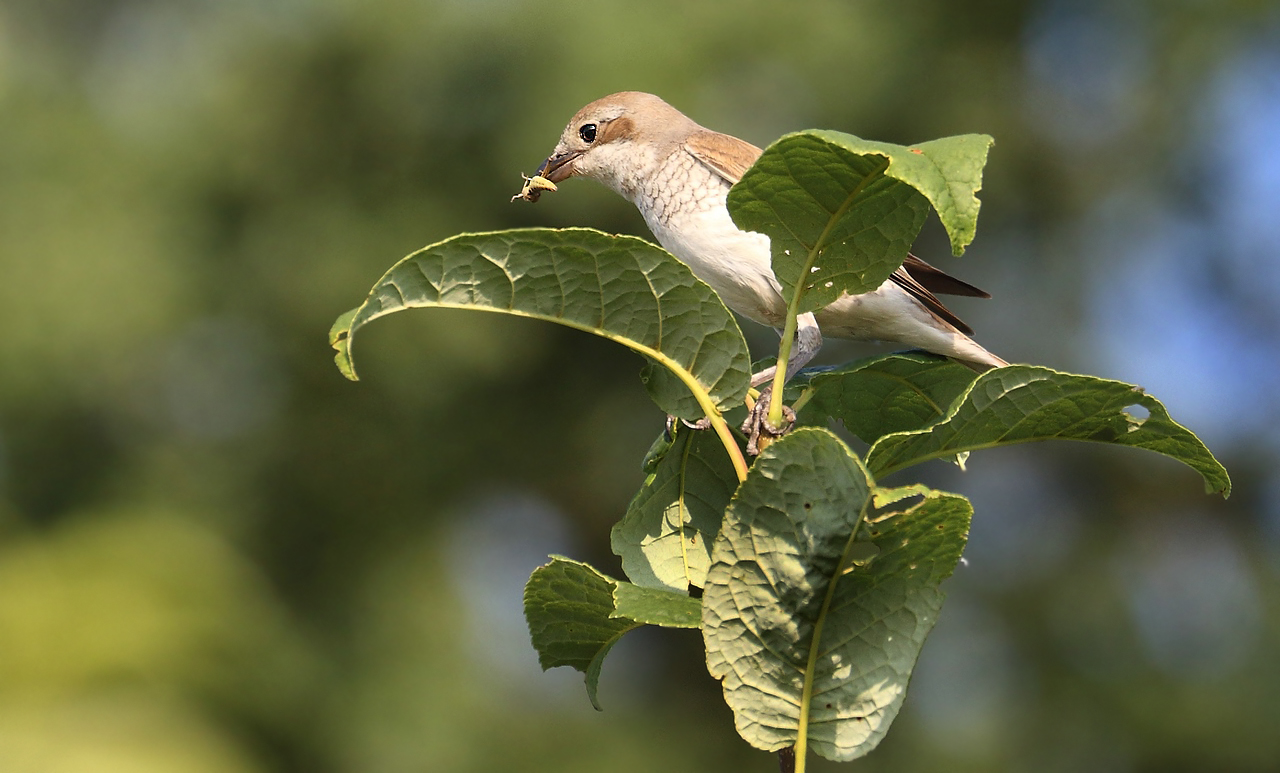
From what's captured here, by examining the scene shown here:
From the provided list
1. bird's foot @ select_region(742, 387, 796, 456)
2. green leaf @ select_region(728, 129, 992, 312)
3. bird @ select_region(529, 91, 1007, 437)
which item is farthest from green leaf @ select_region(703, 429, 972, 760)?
bird @ select_region(529, 91, 1007, 437)

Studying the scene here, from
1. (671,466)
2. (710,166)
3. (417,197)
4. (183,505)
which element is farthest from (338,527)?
(671,466)

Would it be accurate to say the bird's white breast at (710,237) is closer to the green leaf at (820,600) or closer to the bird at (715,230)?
the bird at (715,230)

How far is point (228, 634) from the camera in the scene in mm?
8844

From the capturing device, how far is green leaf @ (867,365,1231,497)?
113cm

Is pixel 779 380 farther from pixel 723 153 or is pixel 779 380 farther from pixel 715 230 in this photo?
pixel 723 153

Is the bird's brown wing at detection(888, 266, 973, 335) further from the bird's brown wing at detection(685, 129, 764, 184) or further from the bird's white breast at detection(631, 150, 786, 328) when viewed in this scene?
the bird's brown wing at detection(685, 129, 764, 184)

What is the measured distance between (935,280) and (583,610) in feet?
5.16

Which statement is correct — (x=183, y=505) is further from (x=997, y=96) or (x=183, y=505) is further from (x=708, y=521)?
(x=708, y=521)

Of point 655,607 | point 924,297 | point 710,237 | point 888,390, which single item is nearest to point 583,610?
point 655,607

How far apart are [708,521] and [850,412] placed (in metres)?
0.24

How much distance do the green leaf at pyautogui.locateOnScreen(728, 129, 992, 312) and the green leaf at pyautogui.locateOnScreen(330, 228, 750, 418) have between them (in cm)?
11

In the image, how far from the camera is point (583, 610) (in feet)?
4.21

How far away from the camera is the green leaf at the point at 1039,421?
44.6 inches

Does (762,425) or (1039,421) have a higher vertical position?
(762,425)
